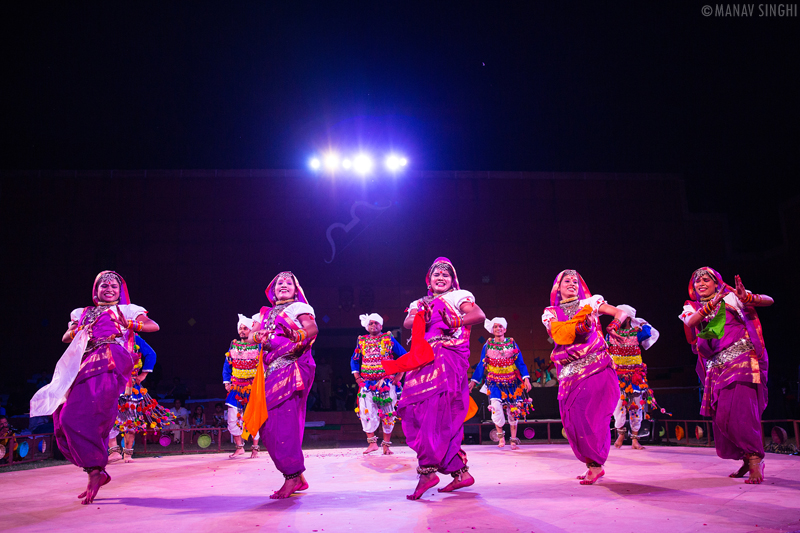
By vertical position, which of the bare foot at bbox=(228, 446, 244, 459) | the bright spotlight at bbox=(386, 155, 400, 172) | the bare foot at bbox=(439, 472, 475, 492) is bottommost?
the bare foot at bbox=(228, 446, 244, 459)

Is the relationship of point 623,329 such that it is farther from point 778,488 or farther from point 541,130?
point 541,130

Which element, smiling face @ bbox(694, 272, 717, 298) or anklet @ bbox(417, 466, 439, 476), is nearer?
anklet @ bbox(417, 466, 439, 476)

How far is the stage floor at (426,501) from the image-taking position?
297 cm

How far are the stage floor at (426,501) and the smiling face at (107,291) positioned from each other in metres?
1.54

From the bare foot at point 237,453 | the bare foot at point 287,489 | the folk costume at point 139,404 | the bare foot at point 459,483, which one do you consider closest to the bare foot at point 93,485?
the folk costume at point 139,404

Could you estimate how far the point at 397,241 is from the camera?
1550cm

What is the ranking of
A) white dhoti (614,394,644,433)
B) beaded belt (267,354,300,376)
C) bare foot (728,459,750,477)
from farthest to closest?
white dhoti (614,394,644,433), bare foot (728,459,750,477), beaded belt (267,354,300,376)

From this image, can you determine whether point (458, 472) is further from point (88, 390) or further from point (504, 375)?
point (504, 375)

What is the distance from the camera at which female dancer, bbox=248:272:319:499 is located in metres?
4.02

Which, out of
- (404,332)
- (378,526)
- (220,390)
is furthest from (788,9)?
(220,390)

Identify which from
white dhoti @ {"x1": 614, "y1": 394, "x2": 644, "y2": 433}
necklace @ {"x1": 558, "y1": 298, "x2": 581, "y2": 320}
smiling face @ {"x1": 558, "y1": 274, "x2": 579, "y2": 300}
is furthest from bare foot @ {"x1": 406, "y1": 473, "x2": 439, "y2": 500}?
white dhoti @ {"x1": 614, "y1": 394, "x2": 644, "y2": 433}

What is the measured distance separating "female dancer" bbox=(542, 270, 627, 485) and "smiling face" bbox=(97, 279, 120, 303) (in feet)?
11.7

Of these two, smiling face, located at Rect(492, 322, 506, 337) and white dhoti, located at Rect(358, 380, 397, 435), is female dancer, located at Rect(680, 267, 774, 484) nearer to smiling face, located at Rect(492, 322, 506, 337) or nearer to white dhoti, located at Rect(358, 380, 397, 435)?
smiling face, located at Rect(492, 322, 506, 337)

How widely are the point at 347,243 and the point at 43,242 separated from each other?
8.05 meters
